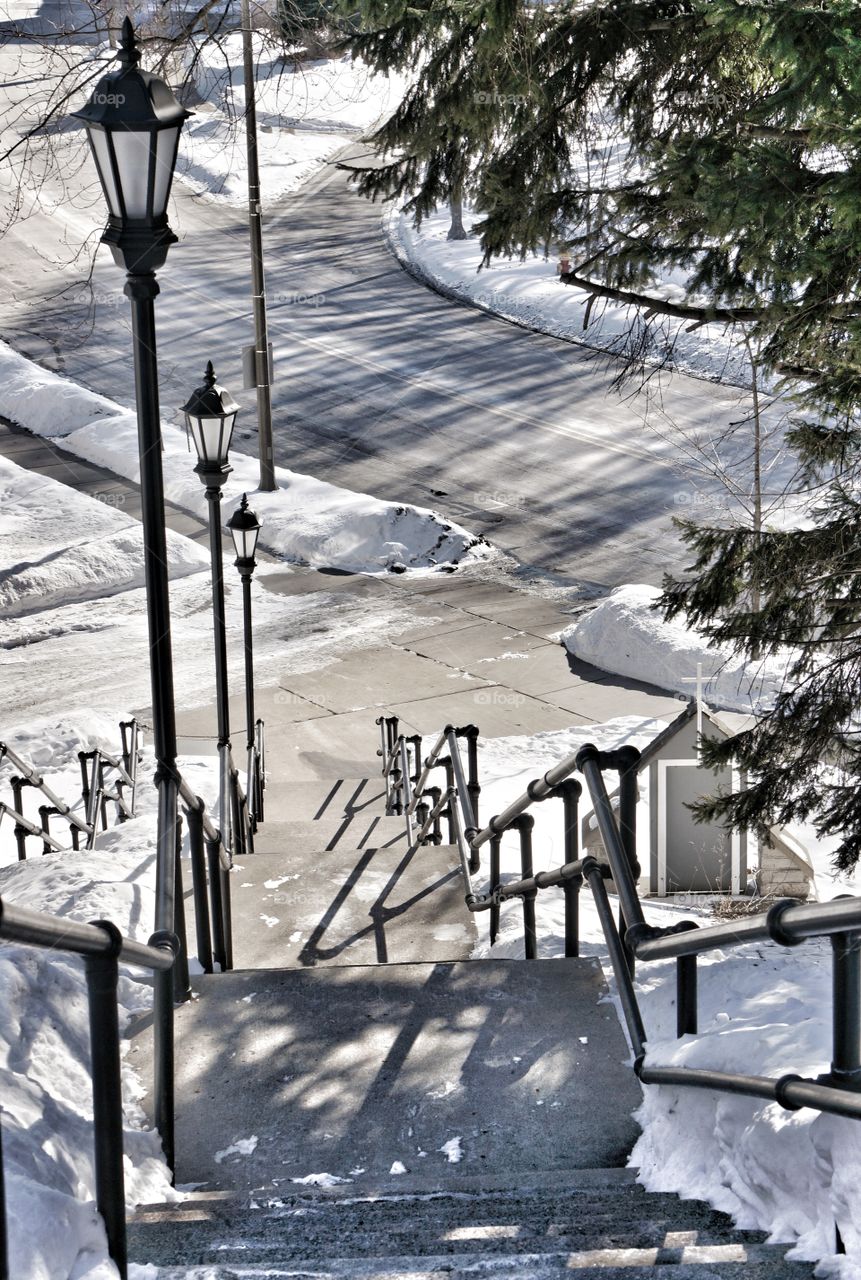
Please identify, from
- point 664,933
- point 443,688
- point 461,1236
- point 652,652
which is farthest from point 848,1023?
point 652,652

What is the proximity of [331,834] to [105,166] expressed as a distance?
664cm

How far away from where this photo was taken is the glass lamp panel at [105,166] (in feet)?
14.9

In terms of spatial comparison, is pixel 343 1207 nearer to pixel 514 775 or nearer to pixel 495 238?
pixel 495 238

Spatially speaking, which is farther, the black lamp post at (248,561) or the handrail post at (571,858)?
the black lamp post at (248,561)

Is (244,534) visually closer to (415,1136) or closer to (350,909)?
(350,909)

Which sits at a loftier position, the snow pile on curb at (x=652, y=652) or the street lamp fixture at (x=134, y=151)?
the street lamp fixture at (x=134, y=151)

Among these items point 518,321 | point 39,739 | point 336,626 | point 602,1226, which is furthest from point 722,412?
point 602,1226

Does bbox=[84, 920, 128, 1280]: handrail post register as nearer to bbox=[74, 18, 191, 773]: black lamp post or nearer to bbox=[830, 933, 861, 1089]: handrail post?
bbox=[830, 933, 861, 1089]: handrail post

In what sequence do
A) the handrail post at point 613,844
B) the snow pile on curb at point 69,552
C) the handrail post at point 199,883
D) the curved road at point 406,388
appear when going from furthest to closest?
the curved road at point 406,388, the snow pile on curb at point 69,552, the handrail post at point 199,883, the handrail post at point 613,844

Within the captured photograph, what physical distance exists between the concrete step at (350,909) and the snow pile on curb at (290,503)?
1161cm

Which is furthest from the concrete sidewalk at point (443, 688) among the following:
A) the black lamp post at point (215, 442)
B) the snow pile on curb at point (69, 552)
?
the black lamp post at point (215, 442)

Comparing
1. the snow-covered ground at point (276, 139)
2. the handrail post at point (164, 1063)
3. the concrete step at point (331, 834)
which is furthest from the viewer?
the snow-covered ground at point (276, 139)

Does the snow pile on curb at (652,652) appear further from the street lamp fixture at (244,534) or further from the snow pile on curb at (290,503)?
the street lamp fixture at (244,534)

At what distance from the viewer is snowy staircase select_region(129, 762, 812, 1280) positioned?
3035 millimetres
